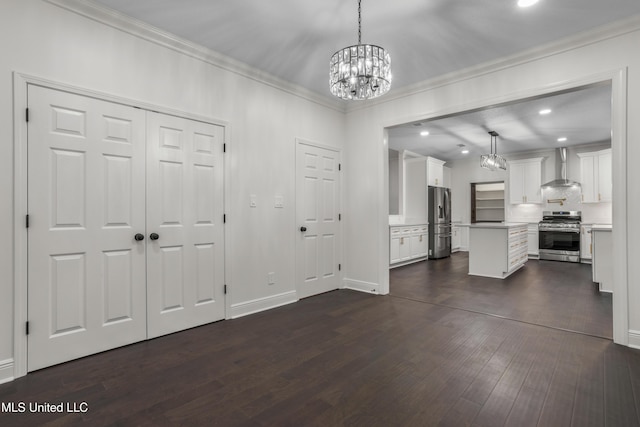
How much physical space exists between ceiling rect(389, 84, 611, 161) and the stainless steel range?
1.73 meters

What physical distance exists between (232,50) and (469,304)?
4050mm

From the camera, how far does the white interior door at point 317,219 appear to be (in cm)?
423

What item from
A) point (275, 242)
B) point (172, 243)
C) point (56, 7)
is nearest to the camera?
point (56, 7)

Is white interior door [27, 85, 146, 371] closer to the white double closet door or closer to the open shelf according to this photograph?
the white double closet door

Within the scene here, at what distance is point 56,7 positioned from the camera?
93.7 inches

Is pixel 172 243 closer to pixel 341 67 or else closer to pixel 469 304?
pixel 341 67

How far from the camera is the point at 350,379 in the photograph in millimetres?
2168

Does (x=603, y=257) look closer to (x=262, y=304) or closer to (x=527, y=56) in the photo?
(x=527, y=56)

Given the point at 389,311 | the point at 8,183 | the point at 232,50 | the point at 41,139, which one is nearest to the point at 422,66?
the point at 232,50

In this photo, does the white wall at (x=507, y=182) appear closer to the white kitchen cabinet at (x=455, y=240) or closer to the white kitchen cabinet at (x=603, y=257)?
the white kitchen cabinet at (x=455, y=240)

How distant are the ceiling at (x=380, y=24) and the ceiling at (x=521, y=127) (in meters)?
0.89

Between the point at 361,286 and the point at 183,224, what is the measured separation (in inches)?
106

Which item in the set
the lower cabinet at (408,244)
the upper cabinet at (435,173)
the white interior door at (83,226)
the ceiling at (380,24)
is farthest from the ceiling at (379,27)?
the upper cabinet at (435,173)

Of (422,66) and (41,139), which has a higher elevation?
(422,66)
